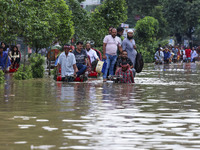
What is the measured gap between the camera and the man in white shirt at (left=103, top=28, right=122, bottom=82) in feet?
74.7

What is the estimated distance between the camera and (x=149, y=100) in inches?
575

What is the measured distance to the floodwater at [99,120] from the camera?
8.18 metres

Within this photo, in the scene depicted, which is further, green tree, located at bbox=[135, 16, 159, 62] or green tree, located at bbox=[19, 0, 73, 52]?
green tree, located at bbox=[135, 16, 159, 62]

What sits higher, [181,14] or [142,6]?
[142,6]

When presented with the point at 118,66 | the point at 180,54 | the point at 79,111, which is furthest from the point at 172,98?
the point at 180,54

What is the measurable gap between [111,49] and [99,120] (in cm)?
1223

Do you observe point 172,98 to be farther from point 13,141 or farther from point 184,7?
point 184,7

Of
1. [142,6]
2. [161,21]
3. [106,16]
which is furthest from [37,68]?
[142,6]

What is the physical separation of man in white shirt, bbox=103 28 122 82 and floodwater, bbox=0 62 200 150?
5.87 m

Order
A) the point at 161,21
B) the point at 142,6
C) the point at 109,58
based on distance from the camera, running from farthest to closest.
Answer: the point at 142,6
the point at 161,21
the point at 109,58

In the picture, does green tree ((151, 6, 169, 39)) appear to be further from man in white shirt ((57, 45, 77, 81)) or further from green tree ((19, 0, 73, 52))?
man in white shirt ((57, 45, 77, 81))

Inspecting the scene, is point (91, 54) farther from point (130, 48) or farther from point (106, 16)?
point (106, 16)

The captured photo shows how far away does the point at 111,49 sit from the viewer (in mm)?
22750

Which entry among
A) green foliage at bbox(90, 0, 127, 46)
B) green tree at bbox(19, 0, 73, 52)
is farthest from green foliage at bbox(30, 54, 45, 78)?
green foliage at bbox(90, 0, 127, 46)
